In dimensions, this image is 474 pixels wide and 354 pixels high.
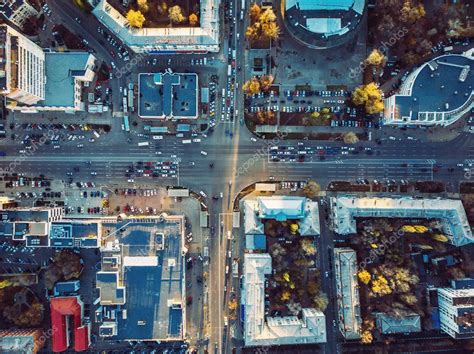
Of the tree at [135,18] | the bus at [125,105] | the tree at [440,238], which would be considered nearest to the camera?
the tree at [135,18]

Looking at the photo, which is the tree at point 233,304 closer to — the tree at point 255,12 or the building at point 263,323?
the building at point 263,323

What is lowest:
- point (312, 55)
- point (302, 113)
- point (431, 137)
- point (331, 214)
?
point (331, 214)

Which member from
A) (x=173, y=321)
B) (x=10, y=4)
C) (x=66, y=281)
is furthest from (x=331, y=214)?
(x=10, y=4)

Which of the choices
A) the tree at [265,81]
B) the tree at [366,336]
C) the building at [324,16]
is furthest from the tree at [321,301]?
the building at [324,16]

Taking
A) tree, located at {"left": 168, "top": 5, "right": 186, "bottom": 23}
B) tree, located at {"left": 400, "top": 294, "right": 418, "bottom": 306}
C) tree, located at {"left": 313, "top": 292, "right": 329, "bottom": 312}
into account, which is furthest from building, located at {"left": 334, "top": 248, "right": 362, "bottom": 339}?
tree, located at {"left": 168, "top": 5, "right": 186, "bottom": 23}

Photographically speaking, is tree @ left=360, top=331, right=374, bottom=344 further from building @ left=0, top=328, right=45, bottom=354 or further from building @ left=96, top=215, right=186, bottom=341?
building @ left=0, top=328, right=45, bottom=354

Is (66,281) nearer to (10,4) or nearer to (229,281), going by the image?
(229,281)

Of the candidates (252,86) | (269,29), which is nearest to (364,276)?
(252,86)
